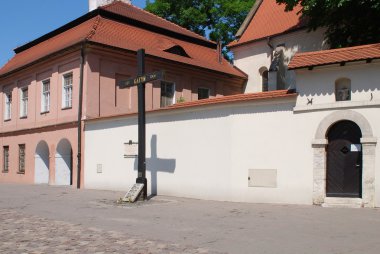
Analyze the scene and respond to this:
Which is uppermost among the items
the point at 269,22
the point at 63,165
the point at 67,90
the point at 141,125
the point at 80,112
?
the point at 269,22

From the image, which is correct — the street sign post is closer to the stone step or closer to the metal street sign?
the metal street sign

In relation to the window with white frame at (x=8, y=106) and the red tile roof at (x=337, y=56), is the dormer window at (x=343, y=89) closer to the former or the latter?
the red tile roof at (x=337, y=56)

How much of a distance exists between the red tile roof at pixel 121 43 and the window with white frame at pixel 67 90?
4.74 ft

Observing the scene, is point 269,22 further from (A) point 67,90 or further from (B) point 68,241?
(B) point 68,241

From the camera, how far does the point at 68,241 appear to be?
7797mm

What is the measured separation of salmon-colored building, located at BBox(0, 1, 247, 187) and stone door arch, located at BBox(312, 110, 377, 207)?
985 cm

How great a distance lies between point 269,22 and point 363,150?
15846 millimetres

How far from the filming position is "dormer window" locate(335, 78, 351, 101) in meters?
12.5

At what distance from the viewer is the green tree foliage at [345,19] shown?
51.8 feet

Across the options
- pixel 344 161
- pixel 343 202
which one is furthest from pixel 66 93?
pixel 343 202

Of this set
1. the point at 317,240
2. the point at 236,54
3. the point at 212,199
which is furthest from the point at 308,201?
the point at 236,54

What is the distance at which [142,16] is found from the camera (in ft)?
87.0

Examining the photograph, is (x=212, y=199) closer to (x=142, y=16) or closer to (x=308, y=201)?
(x=308, y=201)

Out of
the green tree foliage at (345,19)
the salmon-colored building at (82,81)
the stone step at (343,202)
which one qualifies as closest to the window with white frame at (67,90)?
the salmon-colored building at (82,81)
